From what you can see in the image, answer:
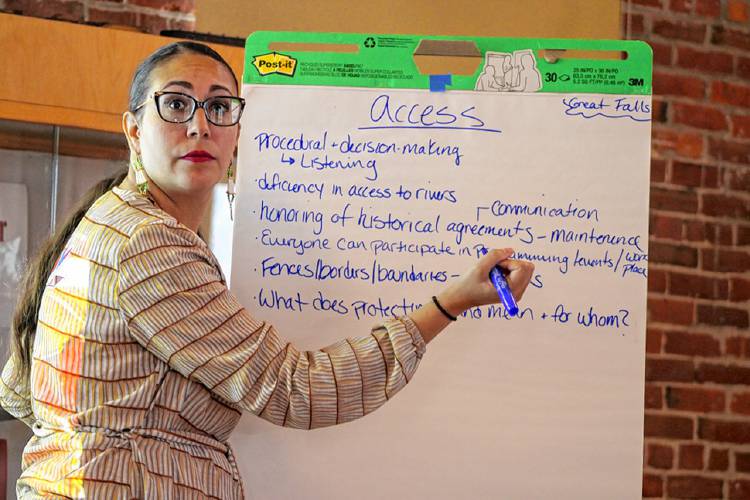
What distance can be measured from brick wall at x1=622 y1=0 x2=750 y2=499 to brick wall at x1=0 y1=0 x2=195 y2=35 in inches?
52.4

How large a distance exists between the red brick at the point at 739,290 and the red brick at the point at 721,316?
34 mm

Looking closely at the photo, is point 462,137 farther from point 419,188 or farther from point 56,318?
point 56,318

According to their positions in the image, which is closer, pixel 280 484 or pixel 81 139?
pixel 280 484

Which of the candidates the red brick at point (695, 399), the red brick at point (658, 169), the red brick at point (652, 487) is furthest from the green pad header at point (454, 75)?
the red brick at point (652, 487)

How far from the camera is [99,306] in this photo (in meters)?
1.29

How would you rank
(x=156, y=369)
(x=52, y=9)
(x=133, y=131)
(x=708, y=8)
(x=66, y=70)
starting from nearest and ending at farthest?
(x=156, y=369), (x=133, y=131), (x=66, y=70), (x=52, y=9), (x=708, y=8)

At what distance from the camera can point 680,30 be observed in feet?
9.40

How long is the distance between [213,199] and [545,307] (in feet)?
3.18

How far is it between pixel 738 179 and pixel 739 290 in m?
0.34

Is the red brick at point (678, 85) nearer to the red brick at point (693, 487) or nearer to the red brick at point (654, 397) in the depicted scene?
the red brick at point (654, 397)

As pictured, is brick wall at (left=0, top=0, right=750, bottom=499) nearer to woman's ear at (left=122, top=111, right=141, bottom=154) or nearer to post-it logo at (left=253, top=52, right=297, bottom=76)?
post-it logo at (left=253, top=52, right=297, bottom=76)

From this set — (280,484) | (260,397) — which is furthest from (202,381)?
(280,484)

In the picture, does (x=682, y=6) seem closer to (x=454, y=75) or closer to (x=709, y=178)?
(x=709, y=178)

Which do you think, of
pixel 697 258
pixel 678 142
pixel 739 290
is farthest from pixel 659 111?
pixel 739 290
